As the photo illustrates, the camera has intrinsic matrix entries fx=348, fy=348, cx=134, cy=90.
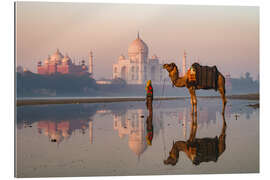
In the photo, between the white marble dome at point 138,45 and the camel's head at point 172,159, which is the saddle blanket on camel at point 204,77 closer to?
the white marble dome at point 138,45

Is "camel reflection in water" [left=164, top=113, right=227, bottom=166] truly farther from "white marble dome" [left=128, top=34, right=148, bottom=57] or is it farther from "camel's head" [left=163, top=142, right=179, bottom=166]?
"white marble dome" [left=128, top=34, right=148, bottom=57]

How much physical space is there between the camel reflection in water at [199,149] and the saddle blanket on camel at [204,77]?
8.66ft

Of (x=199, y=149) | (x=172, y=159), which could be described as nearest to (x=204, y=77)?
(x=199, y=149)

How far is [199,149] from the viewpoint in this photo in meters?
7.34

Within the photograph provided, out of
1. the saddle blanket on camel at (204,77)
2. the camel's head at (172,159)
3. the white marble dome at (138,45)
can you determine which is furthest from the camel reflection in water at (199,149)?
the white marble dome at (138,45)

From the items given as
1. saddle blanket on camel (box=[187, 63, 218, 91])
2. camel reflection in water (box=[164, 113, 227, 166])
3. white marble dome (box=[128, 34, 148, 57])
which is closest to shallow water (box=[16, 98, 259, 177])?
camel reflection in water (box=[164, 113, 227, 166])

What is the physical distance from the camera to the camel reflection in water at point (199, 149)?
697cm

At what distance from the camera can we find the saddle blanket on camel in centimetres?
1070

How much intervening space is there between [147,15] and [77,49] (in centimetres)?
417

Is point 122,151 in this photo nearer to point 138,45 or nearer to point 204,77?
point 204,77

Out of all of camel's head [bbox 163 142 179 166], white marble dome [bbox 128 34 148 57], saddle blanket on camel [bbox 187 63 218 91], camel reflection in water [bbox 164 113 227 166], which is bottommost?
camel's head [bbox 163 142 179 166]

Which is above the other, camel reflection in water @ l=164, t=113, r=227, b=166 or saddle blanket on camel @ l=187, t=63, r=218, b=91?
saddle blanket on camel @ l=187, t=63, r=218, b=91

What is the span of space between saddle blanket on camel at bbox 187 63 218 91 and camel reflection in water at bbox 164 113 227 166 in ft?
8.66

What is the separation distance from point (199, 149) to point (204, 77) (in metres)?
3.93
